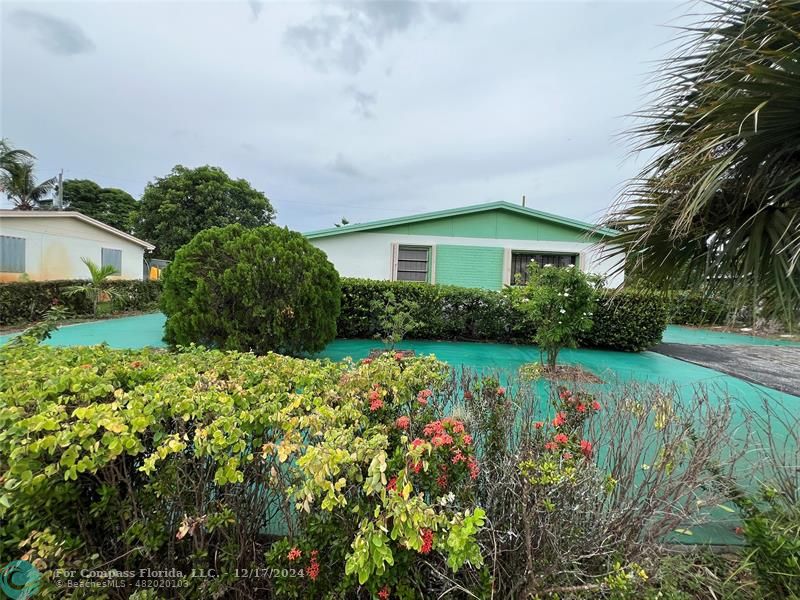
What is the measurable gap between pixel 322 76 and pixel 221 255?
5.69 metres

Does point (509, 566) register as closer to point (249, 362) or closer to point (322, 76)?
point (249, 362)

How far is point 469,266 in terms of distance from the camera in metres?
11.0

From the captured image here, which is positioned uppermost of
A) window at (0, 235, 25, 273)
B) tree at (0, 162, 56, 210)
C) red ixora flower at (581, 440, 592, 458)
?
tree at (0, 162, 56, 210)

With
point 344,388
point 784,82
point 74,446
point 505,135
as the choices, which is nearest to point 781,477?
point 784,82

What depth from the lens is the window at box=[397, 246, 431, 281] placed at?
36.5ft

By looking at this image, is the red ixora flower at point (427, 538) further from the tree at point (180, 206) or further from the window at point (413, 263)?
the tree at point (180, 206)

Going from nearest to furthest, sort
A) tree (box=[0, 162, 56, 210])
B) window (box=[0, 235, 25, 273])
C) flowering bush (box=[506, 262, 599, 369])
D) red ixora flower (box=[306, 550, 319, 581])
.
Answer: red ixora flower (box=[306, 550, 319, 581]) → flowering bush (box=[506, 262, 599, 369]) → window (box=[0, 235, 25, 273]) → tree (box=[0, 162, 56, 210])

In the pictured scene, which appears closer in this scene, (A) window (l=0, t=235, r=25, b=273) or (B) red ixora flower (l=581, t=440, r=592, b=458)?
(B) red ixora flower (l=581, t=440, r=592, b=458)

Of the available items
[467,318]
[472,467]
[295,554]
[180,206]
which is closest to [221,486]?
[295,554]

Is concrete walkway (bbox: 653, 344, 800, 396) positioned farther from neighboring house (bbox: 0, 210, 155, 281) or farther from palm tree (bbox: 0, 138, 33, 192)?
palm tree (bbox: 0, 138, 33, 192)

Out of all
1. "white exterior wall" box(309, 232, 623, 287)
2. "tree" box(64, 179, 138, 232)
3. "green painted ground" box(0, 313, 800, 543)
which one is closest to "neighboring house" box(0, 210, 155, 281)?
"green painted ground" box(0, 313, 800, 543)

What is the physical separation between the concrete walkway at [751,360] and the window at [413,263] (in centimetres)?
673

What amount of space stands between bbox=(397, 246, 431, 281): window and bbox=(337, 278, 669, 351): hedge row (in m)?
2.23

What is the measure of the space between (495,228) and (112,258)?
17235 mm
